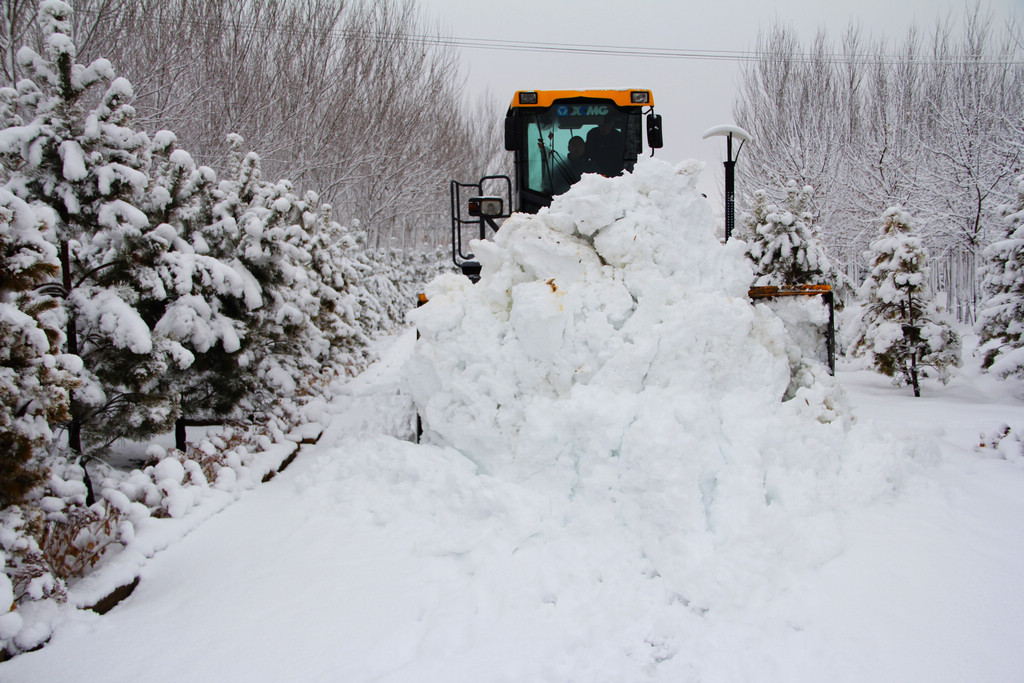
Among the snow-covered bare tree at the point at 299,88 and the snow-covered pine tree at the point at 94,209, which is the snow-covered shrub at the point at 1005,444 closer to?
the snow-covered pine tree at the point at 94,209

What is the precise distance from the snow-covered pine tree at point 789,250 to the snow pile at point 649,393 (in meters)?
5.47

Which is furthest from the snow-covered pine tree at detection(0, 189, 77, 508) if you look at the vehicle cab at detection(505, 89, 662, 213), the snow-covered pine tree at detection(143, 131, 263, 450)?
the vehicle cab at detection(505, 89, 662, 213)

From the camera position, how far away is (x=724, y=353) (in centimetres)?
374

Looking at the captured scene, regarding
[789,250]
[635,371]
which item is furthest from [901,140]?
[635,371]

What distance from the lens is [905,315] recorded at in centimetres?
792

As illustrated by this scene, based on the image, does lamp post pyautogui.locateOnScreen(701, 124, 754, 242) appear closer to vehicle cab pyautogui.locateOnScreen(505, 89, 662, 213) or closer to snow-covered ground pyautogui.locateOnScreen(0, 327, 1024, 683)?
vehicle cab pyautogui.locateOnScreen(505, 89, 662, 213)

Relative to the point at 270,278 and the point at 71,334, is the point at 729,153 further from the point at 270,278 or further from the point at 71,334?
the point at 71,334

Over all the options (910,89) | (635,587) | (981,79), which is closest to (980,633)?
(635,587)

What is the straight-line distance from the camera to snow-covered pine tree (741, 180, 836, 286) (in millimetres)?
9234

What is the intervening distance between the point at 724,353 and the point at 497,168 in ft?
94.5

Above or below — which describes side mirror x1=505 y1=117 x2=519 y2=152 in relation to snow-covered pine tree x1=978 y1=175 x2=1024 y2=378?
above

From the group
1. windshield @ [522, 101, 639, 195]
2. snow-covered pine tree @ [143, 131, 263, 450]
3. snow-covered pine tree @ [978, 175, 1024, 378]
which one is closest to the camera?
snow-covered pine tree @ [143, 131, 263, 450]

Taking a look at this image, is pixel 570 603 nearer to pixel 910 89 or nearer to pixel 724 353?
pixel 724 353

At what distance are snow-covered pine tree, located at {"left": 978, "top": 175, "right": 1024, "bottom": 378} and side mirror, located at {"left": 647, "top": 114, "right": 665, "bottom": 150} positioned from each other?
14.9ft
